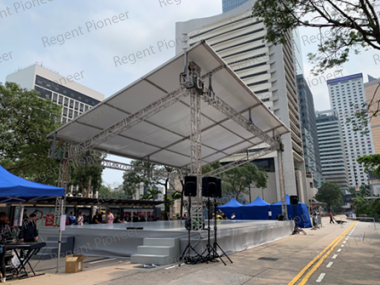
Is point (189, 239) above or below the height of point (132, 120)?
below

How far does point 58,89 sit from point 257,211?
221 feet

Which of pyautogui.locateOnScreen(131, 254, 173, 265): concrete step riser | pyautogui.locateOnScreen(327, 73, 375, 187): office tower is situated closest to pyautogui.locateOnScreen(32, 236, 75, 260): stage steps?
pyautogui.locateOnScreen(131, 254, 173, 265): concrete step riser

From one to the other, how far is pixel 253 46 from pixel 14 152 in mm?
62361

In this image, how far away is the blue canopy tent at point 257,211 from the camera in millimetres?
23300

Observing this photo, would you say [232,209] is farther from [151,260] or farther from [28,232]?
[28,232]

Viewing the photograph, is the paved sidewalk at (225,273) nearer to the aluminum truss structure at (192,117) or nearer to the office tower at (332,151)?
the aluminum truss structure at (192,117)

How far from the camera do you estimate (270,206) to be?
907 inches

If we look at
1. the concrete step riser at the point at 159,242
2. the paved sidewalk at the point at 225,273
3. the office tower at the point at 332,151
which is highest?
the office tower at the point at 332,151

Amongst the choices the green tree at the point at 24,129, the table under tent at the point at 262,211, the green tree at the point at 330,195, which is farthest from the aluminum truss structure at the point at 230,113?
the green tree at the point at 330,195

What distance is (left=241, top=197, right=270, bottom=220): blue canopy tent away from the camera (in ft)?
76.4

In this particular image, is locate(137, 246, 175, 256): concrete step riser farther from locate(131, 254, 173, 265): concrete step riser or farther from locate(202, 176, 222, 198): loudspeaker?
locate(202, 176, 222, 198): loudspeaker

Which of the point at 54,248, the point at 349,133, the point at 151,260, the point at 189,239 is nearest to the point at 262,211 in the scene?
the point at 189,239

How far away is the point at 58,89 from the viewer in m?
71.7

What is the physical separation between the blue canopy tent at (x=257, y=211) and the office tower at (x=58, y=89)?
5146 centimetres
